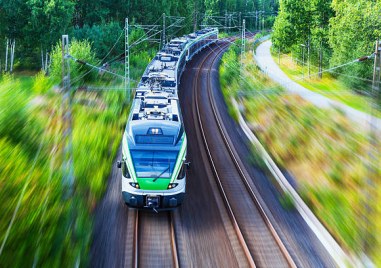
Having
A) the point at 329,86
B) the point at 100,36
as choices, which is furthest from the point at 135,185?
the point at 100,36

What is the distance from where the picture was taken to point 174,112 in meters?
21.0

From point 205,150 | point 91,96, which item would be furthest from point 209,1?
point 205,150

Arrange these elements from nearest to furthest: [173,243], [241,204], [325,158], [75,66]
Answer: [173,243] → [241,204] → [325,158] → [75,66]

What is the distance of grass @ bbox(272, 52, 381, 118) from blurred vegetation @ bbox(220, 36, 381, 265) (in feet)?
12.2

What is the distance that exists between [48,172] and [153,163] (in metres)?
4.80

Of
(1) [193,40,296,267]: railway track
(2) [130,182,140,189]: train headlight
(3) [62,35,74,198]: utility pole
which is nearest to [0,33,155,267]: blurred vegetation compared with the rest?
(3) [62,35,74,198]: utility pole

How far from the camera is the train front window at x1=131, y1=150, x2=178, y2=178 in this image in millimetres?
16953

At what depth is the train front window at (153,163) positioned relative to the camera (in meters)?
17.0

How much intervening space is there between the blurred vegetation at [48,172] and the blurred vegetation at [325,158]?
8.30 m

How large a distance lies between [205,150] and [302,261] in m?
11.9

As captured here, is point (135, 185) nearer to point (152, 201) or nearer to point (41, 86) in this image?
point (152, 201)

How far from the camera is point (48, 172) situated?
62.4ft

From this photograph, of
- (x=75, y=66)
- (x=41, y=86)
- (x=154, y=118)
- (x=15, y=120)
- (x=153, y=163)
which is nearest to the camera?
(x=153, y=163)

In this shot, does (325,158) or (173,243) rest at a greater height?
(325,158)
